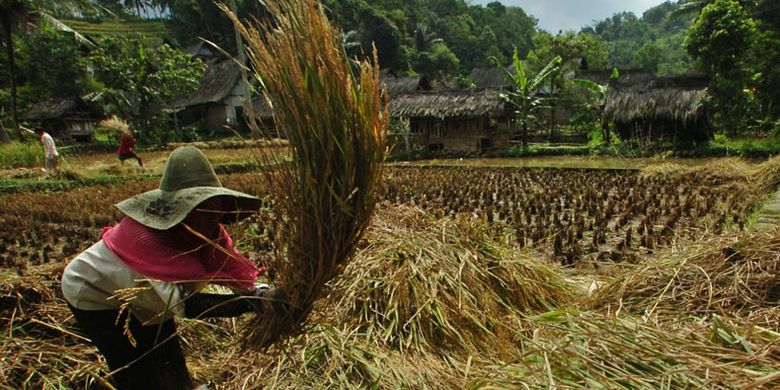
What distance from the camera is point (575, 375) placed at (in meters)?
1.32

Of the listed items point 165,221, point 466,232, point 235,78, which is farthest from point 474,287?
point 235,78

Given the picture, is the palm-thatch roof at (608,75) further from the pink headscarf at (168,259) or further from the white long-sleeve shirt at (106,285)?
the white long-sleeve shirt at (106,285)

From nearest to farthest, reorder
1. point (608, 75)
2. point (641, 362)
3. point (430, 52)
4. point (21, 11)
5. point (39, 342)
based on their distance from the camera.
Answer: point (641, 362) → point (39, 342) → point (21, 11) → point (608, 75) → point (430, 52)

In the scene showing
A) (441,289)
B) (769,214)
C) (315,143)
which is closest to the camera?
(315,143)

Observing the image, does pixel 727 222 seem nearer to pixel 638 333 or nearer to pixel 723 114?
pixel 638 333

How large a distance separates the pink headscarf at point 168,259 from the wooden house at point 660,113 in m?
14.2

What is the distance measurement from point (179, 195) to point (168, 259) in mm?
242

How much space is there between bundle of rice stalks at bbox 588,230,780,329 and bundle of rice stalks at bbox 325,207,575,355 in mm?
427

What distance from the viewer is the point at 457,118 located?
56.1ft

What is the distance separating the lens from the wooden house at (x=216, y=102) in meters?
25.1

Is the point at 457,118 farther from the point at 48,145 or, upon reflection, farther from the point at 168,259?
the point at 168,259

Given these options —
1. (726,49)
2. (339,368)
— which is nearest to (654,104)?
(726,49)

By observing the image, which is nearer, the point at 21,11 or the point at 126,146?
the point at 126,146

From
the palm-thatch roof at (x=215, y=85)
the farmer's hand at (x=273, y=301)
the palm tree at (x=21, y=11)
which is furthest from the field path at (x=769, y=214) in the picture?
the palm-thatch roof at (x=215, y=85)
